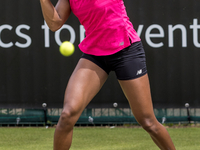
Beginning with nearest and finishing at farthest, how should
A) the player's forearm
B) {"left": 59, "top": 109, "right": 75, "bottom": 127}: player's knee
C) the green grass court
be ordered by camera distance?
{"left": 59, "top": 109, "right": 75, "bottom": 127}: player's knee, the player's forearm, the green grass court

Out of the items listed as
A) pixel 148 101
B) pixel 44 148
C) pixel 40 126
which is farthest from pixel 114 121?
pixel 148 101

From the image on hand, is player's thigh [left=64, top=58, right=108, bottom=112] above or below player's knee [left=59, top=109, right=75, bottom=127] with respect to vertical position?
above

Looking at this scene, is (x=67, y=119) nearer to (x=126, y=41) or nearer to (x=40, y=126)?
(x=126, y=41)

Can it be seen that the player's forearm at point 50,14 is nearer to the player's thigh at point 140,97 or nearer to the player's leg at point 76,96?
the player's leg at point 76,96

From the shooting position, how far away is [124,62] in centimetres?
272

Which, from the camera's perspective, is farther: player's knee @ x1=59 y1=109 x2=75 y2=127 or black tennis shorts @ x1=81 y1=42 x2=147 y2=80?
black tennis shorts @ x1=81 y1=42 x2=147 y2=80

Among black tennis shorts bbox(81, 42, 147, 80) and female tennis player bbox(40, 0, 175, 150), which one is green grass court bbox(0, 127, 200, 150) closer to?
female tennis player bbox(40, 0, 175, 150)

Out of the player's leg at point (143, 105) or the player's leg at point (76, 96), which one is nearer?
the player's leg at point (76, 96)

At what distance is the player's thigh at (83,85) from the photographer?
2.53 m

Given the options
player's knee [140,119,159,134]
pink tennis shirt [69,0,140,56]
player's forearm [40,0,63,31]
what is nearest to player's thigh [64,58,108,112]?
pink tennis shirt [69,0,140,56]

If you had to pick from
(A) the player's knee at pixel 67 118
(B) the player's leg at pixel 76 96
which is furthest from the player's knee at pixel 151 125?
(A) the player's knee at pixel 67 118

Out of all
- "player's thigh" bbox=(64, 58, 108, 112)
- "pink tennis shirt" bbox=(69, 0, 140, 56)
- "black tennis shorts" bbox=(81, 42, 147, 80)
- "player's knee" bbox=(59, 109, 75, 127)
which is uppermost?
"pink tennis shirt" bbox=(69, 0, 140, 56)

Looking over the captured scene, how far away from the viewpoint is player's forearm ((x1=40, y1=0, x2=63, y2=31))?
265cm

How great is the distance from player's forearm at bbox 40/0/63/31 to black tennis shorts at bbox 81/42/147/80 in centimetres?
35
